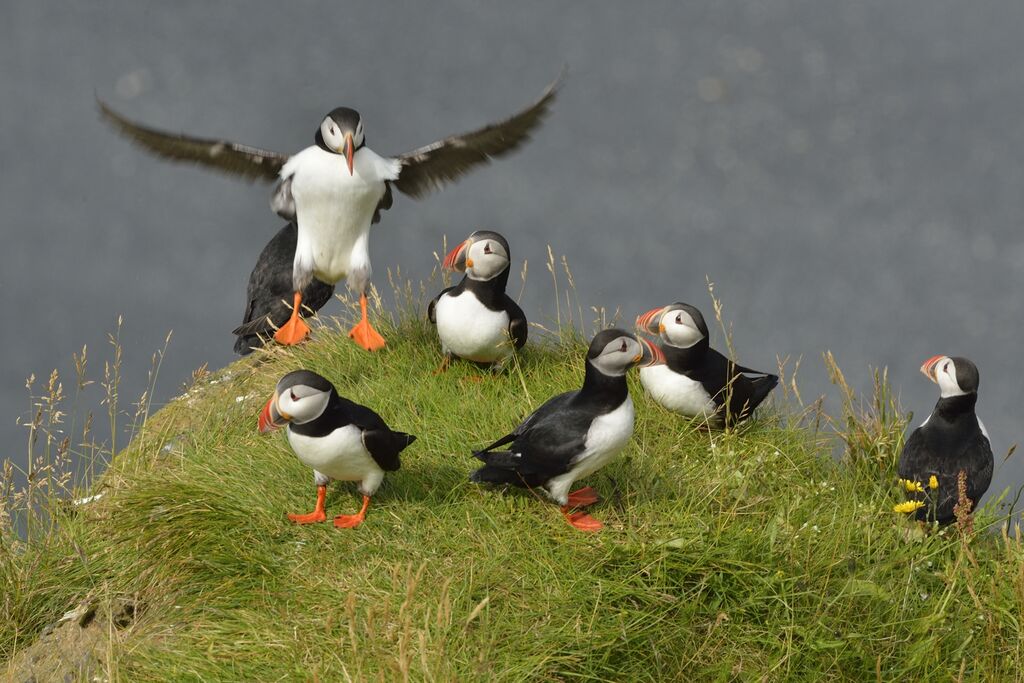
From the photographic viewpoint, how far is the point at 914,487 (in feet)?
21.5

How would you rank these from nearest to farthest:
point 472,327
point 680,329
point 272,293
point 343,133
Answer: point 680,329 < point 472,327 < point 343,133 < point 272,293

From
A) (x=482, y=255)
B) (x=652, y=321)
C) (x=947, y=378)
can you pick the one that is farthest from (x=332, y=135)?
(x=947, y=378)

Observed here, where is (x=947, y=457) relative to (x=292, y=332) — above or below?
below

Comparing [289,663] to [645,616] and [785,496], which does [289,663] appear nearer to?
[645,616]

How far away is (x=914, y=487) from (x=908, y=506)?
15 cm

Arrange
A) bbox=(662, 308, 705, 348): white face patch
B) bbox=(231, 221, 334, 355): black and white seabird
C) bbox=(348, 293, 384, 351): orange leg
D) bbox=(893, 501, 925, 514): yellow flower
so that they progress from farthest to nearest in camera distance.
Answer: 1. bbox=(231, 221, 334, 355): black and white seabird
2. bbox=(348, 293, 384, 351): orange leg
3. bbox=(662, 308, 705, 348): white face patch
4. bbox=(893, 501, 925, 514): yellow flower

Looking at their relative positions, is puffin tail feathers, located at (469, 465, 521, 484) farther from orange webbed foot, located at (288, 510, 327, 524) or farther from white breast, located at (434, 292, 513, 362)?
white breast, located at (434, 292, 513, 362)

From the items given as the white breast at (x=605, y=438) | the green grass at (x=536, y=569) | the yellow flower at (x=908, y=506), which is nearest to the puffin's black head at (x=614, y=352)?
the white breast at (x=605, y=438)

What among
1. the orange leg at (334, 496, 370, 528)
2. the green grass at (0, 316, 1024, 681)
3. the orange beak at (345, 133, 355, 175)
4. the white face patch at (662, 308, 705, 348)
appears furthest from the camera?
the orange beak at (345, 133, 355, 175)

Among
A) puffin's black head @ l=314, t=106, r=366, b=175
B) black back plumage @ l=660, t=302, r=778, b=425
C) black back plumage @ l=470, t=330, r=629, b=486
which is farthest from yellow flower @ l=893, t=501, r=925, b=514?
puffin's black head @ l=314, t=106, r=366, b=175

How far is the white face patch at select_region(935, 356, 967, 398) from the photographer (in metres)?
6.65

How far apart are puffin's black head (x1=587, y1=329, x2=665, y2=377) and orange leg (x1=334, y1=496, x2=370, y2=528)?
140 centimetres

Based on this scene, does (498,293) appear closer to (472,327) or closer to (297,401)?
(472,327)

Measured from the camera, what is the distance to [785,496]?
638 centimetres
